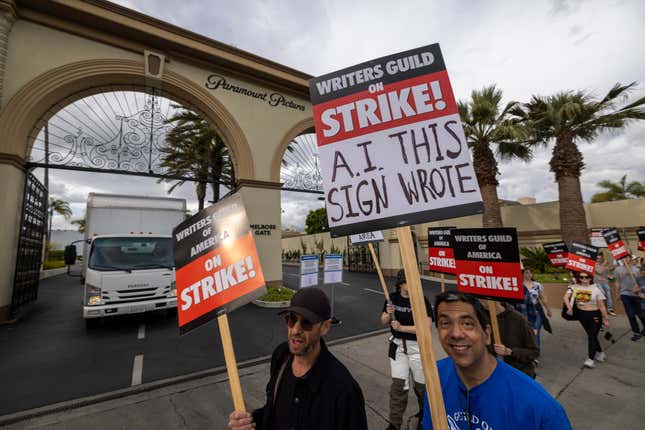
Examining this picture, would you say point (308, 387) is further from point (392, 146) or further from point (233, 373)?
point (392, 146)

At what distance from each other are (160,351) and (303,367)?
522 centimetres

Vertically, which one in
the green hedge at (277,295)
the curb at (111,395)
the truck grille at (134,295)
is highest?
the truck grille at (134,295)

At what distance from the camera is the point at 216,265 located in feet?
6.15

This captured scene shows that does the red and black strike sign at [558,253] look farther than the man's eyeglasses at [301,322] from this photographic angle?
Yes

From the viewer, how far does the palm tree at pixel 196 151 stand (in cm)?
1527

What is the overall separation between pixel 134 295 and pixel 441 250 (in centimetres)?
716

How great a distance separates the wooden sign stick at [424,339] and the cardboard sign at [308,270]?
6.48m

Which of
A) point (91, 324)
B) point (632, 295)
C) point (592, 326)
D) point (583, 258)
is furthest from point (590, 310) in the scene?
point (91, 324)

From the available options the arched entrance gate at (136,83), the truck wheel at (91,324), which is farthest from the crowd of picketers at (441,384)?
the arched entrance gate at (136,83)

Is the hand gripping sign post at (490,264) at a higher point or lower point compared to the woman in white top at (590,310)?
higher

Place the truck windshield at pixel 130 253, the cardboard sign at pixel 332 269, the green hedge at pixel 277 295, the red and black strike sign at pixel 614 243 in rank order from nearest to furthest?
1. the truck windshield at pixel 130 253
2. the red and black strike sign at pixel 614 243
3. the cardboard sign at pixel 332 269
4. the green hedge at pixel 277 295

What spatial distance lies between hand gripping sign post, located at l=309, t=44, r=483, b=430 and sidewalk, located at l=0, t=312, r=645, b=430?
9.49ft

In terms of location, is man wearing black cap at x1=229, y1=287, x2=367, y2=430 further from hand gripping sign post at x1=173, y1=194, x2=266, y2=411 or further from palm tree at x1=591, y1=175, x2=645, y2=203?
palm tree at x1=591, y1=175, x2=645, y2=203

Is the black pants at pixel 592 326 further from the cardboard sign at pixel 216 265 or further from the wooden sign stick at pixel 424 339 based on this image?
the cardboard sign at pixel 216 265
